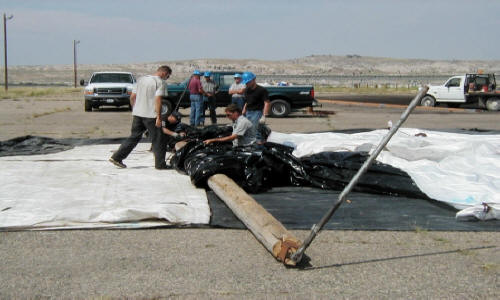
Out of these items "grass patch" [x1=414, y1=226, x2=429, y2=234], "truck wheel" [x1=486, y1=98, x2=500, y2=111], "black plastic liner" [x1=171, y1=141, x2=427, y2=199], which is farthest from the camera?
"truck wheel" [x1=486, y1=98, x2=500, y2=111]

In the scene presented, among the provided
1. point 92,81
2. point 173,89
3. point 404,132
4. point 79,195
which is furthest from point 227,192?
point 92,81

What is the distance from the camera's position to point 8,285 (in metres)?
4.29

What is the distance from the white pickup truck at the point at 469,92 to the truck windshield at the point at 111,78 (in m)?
13.9

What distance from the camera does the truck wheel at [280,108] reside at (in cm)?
2135

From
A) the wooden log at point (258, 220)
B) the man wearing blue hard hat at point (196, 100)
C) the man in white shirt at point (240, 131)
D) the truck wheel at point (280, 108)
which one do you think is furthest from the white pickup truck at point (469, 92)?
the wooden log at point (258, 220)

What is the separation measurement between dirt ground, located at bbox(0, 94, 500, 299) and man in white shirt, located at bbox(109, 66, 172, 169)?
3362 mm

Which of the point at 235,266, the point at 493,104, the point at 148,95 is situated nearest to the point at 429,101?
the point at 493,104

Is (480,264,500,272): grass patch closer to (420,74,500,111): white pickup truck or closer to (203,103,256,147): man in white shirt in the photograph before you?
(203,103,256,147): man in white shirt

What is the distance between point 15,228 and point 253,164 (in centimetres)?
305

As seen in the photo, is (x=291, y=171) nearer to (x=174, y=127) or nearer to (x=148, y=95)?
(x=148, y=95)

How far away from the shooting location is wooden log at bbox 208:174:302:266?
474 centimetres

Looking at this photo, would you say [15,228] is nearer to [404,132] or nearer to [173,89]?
[404,132]

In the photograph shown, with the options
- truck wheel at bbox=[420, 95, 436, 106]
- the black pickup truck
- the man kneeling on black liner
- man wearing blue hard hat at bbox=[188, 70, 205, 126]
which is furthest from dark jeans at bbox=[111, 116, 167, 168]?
truck wheel at bbox=[420, 95, 436, 106]

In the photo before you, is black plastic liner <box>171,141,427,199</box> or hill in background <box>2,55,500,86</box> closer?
black plastic liner <box>171,141,427,199</box>
